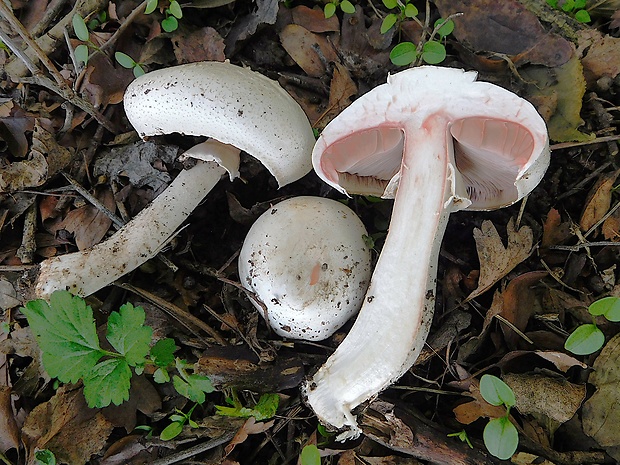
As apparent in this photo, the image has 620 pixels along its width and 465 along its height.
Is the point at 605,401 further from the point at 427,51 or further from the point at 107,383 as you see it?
the point at 107,383

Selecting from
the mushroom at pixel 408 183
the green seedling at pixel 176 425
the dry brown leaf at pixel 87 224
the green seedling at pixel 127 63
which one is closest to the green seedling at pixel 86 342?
the green seedling at pixel 176 425

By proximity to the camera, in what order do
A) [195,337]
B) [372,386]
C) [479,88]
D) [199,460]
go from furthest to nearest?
[195,337] → [199,460] → [372,386] → [479,88]

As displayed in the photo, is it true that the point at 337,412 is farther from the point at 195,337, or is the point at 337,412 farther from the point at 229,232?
the point at 229,232

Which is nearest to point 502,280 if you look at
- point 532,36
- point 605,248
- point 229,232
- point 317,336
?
point 605,248

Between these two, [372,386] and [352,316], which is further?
[352,316]

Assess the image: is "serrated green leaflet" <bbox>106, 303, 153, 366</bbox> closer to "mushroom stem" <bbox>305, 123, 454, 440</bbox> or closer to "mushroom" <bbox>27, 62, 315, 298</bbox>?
"mushroom" <bbox>27, 62, 315, 298</bbox>

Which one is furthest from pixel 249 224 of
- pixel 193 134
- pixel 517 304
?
pixel 517 304
